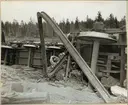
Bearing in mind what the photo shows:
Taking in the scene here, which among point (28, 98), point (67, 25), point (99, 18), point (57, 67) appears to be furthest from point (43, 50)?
point (99, 18)

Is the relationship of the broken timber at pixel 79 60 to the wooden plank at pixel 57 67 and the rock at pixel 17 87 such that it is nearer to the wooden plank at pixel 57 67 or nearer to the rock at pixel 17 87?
the wooden plank at pixel 57 67

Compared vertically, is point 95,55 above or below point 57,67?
above

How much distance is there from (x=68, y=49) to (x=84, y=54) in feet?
0.53

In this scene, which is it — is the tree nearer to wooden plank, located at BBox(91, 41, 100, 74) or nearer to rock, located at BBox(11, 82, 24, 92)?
wooden plank, located at BBox(91, 41, 100, 74)

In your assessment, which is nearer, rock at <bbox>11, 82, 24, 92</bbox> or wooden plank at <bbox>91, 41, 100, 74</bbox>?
rock at <bbox>11, 82, 24, 92</bbox>

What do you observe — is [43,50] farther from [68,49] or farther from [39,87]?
[39,87]

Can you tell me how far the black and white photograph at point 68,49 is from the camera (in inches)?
76.2

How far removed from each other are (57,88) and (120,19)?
0.87 meters

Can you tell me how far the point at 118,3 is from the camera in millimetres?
2002

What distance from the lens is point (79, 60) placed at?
199 cm

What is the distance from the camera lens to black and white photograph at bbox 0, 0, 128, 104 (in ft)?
6.35

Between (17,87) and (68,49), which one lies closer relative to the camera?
(17,87)

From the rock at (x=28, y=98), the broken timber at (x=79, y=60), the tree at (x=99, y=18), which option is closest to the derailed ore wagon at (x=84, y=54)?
the broken timber at (x=79, y=60)

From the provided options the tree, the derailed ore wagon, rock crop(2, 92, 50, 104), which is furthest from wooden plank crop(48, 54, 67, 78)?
the tree
